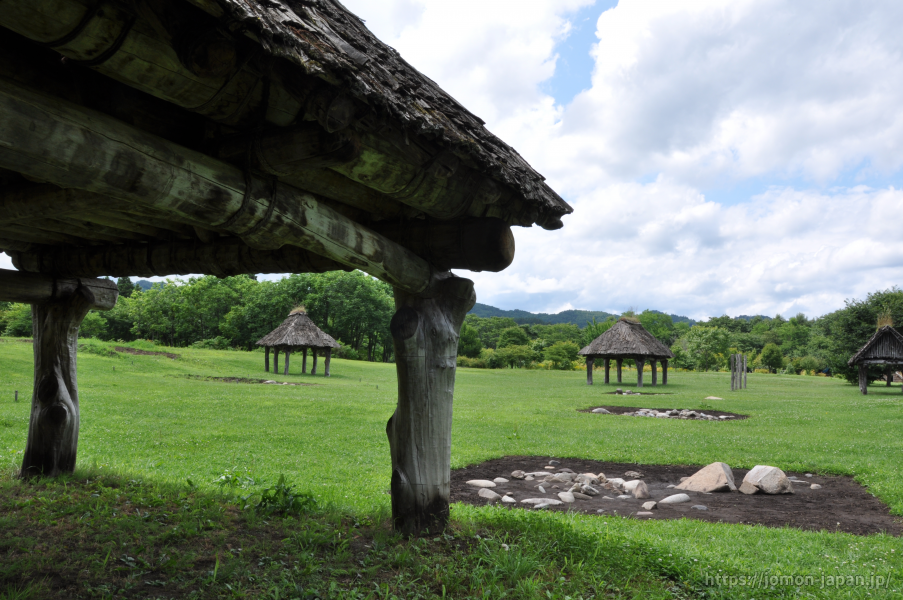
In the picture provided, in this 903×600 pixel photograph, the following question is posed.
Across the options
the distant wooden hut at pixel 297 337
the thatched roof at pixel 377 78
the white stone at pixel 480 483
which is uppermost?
the thatched roof at pixel 377 78

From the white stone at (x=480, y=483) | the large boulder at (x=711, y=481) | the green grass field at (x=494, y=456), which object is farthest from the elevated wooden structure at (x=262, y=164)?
the large boulder at (x=711, y=481)

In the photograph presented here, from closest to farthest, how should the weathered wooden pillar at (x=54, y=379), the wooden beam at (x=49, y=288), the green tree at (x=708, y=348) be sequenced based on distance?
the wooden beam at (x=49, y=288), the weathered wooden pillar at (x=54, y=379), the green tree at (x=708, y=348)

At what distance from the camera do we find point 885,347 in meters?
25.1

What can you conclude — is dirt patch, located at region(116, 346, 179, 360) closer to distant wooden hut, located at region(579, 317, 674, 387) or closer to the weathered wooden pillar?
distant wooden hut, located at region(579, 317, 674, 387)

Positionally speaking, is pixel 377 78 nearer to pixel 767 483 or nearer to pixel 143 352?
pixel 767 483

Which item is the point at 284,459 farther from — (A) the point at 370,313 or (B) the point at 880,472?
(A) the point at 370,313

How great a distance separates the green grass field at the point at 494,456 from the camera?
161 inches

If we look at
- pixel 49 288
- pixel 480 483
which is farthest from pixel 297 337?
pixel 49 288

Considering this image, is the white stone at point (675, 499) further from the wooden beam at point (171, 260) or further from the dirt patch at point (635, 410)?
the dirt patch at point (635, 410)

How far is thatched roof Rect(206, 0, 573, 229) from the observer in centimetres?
228

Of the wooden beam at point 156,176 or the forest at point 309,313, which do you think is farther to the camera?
the forest at point 309,313

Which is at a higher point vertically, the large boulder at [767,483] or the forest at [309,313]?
the forest at [309,313]

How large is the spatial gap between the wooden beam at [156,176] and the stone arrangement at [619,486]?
4742mm

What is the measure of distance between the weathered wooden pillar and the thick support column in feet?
12.9
